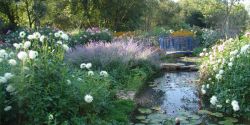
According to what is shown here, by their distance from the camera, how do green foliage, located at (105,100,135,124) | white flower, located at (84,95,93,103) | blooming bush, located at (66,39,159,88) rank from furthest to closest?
blooming bush, located at (66,39,159,88), green foliage, located at (105,100,135,124), white flower, located at (84,95,93,103)

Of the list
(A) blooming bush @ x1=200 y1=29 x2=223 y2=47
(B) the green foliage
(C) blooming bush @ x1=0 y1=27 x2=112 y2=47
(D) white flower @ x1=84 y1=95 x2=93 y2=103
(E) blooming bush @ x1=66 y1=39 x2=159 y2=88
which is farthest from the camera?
(A) blooming bush @ x1=200 y1=29 x2=223 y2=47

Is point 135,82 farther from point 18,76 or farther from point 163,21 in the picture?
point 163,21

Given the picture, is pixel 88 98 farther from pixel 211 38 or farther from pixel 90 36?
pixel 211 38

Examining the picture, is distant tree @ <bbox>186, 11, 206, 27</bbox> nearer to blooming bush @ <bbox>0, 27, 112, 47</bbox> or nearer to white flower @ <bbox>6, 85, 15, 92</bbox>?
blooming bush @ <bbox>0, 27, 112, 47</bbox>

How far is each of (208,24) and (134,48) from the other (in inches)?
924

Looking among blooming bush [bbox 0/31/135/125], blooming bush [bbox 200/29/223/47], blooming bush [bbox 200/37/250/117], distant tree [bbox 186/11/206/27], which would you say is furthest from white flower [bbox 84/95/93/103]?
distant tree [bbox 186/11/206/27]

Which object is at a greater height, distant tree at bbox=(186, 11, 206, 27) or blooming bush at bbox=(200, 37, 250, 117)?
distant tree at bbox=(186, 11, 206, 27)

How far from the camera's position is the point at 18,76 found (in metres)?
3.85

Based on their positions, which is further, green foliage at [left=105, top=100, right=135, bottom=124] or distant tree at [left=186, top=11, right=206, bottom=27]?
distant tree at [left=186, top=11, right=206, bottom=27]

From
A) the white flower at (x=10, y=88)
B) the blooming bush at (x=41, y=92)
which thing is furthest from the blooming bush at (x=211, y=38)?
the white flower at (x=10, y=88)

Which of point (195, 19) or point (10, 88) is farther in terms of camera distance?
point (195, 19)

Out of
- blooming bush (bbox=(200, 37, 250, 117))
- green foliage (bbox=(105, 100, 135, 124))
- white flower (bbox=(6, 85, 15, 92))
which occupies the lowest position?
green foliage (bbox=(105, 100, 135, 124))

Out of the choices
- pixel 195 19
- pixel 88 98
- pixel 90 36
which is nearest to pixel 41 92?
pixel 88 98

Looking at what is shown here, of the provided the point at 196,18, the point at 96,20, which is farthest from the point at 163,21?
the point at 96,20
